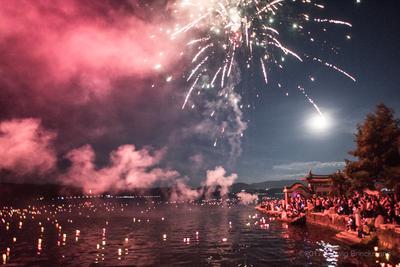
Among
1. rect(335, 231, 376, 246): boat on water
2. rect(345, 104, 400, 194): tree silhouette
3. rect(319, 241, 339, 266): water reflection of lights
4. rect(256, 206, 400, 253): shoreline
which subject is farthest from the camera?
rect(345, 104, 400, 194): tree silhouette

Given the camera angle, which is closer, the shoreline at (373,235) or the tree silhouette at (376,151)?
the shoreline at (373,235)

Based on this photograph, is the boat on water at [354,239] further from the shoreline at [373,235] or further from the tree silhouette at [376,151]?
the tree silhouette at [376,151]

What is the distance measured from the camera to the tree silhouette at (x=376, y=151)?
3778 centimetres

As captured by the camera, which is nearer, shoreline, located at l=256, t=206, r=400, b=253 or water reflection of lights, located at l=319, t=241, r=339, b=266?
shoreline, located at l=256, t=206, r=400, b=253

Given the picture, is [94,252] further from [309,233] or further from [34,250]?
[309,233]

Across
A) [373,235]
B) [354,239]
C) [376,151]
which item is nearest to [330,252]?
[354,239]

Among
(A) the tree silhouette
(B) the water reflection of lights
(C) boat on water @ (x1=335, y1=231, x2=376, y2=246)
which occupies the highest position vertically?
(A) the tree silhouette

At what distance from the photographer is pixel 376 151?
3862 centimetres

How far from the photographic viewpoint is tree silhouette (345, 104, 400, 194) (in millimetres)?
37781

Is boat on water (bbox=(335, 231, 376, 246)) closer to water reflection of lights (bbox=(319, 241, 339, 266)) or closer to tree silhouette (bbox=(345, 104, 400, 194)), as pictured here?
water reflection of lights (bbox=(319, 241, 339, 266))

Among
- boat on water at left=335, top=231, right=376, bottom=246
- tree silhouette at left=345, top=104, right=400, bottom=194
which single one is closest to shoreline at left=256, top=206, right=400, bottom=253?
boat on water at left=335, top=231, right=376, bottom=246

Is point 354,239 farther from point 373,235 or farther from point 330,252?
point 373,235

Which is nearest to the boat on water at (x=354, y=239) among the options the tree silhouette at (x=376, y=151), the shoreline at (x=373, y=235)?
the shoreline at (x=373, y=235)

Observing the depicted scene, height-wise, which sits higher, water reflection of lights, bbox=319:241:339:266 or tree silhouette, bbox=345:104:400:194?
tree silhouette, bbox=345:104:400:194
